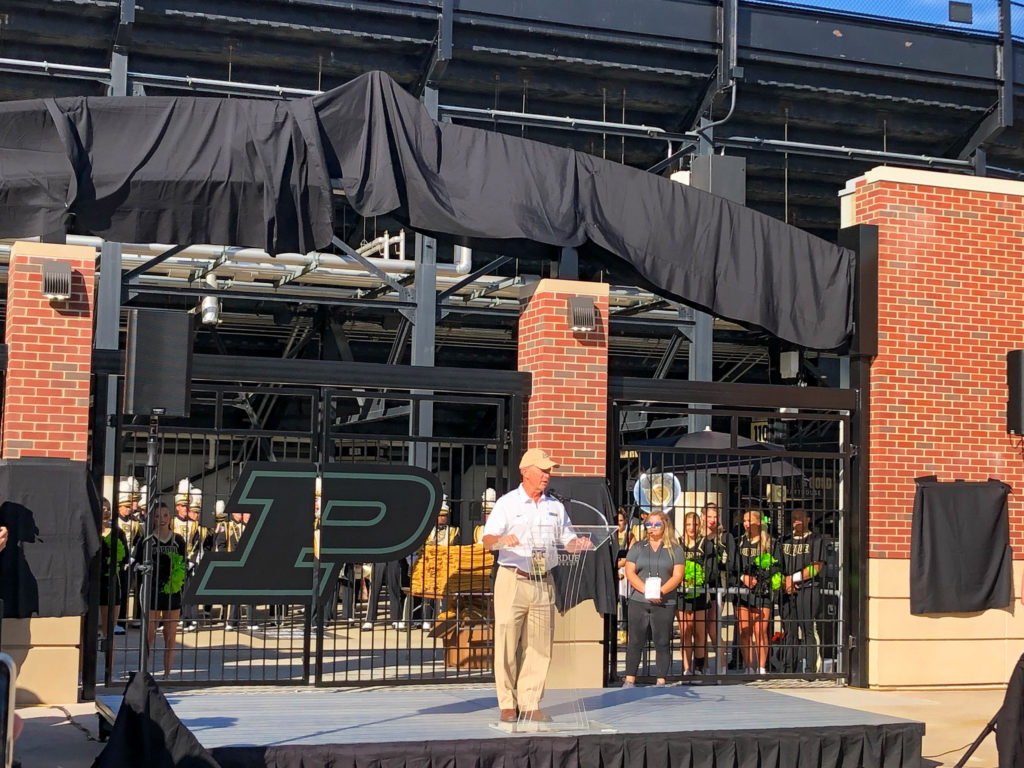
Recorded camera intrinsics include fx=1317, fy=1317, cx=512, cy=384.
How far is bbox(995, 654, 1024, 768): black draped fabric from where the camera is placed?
8.48 metres

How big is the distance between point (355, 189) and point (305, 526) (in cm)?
292

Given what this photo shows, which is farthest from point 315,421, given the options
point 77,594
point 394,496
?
point 77,594

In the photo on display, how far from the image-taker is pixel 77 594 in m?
10.5

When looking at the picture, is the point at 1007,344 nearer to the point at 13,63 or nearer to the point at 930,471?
the point at 930,471

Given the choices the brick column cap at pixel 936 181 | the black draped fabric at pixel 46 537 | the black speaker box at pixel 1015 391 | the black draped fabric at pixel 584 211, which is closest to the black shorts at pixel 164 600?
the black draped fabric at pixel 46 537

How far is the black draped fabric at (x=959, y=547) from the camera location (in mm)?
12836

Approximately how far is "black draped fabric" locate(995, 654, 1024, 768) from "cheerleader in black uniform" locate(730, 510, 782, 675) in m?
4.56

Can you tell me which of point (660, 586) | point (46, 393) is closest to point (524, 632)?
point (660, 586)

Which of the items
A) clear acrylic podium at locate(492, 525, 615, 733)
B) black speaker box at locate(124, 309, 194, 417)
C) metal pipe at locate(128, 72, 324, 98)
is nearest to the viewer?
clear acrylic podium at locate(492, 525, 615, 733)

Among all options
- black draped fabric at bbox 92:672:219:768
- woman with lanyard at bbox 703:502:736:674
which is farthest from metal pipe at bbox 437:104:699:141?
black draped fabric at bbox 92:672:219:768

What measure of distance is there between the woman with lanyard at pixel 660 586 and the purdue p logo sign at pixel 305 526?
2203mm

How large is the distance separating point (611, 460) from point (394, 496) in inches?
83.3

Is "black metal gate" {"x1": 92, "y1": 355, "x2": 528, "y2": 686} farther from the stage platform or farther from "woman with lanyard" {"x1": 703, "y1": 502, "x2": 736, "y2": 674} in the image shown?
"woman with lanyard" {"x1": 703, "y1": 502, "x2": 736, "y2": 674}

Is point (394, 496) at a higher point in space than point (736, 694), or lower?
higher
